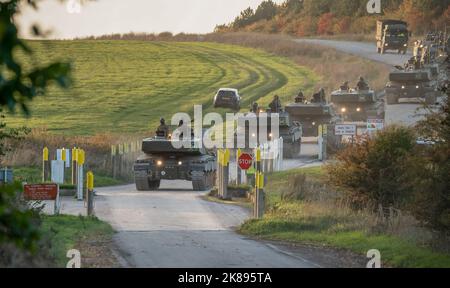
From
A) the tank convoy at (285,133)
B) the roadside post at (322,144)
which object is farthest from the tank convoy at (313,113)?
the roadside post at (322,144)

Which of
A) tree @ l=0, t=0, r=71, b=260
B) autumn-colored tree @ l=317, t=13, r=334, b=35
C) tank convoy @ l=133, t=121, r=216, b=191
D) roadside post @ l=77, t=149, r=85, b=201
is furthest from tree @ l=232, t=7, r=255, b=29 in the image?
tree @ l=0, t=0, r=71, b=260

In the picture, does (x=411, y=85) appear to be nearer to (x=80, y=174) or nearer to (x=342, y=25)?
(x=80, y=174)

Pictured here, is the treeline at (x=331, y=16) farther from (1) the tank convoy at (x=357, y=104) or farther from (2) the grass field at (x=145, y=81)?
(1) the tank convoy at (x=357, y=104)

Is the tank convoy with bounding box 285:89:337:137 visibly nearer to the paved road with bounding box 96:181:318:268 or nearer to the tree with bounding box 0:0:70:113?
the paved road with bounding box 96:181:318:268

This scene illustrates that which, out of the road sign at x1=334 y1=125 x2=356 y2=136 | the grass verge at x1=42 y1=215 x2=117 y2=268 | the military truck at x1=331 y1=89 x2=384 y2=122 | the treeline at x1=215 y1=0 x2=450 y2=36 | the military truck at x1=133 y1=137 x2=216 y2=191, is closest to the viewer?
the grass verge at x1=42 y1=215 x2=117 y2=268

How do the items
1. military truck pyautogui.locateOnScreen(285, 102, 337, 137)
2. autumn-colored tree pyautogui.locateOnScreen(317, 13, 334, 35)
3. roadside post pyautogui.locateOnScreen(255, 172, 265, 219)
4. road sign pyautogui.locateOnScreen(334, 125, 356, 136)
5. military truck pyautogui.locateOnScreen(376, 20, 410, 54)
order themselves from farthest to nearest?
autumn-colored tree pyautogui.locateOnScreen(317, 13, 334, 35), military truck pyautogui.locateOnScreen(376, 20, 410, 54), military truck pyautogui.locateOnScreen(285, 102, 337, 137), road sign pyautogui.locateOnScreen(334, 125, 356, 136), roadside post pyautogui.locateOnScreen(255, 172, 265, 219)

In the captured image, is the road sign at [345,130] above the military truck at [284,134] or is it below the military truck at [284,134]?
above

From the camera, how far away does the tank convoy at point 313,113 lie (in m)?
43.2

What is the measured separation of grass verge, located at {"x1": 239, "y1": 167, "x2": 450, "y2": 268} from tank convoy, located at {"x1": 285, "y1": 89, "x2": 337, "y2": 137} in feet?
65.6

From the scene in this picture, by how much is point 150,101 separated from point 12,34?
183 ft

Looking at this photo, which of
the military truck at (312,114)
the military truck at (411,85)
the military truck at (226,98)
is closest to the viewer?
the military truck at (312,114)

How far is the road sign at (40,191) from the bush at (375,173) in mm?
5886

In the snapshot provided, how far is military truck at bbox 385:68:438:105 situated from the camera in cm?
5359
